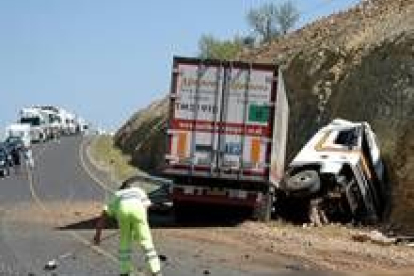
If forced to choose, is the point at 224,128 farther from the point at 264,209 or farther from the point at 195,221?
the point at 195,221

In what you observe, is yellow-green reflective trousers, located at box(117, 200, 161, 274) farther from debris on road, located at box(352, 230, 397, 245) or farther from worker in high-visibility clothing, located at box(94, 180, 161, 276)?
debris on road, located at box(352, 230, 397, 245)

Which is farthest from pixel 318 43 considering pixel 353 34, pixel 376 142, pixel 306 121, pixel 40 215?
pixel 40 215

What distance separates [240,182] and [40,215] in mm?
6231

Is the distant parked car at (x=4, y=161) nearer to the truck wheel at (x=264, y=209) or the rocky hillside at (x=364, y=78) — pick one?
the rocky hillside at (x=364, y=78)

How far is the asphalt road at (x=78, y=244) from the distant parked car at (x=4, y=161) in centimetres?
735

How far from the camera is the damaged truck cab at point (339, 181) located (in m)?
28.5

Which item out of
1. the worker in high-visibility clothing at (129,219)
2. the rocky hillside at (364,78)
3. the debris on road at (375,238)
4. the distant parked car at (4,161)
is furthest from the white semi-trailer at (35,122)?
the worker in high-visibility clothing at (129,219)

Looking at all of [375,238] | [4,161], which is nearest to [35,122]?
[4,161]

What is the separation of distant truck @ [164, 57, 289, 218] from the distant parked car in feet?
74.4

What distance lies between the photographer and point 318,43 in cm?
5044

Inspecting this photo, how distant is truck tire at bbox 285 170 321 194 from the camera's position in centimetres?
2819

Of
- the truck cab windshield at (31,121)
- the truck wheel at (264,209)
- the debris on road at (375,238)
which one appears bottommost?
the debris on road at (375,238)

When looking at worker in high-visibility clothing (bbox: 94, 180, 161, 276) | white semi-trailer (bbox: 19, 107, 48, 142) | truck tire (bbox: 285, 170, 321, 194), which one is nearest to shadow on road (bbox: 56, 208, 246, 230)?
truck tire (bbox: 285, 170, 321, 194)

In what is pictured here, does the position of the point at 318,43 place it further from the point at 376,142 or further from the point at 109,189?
the point at 376,142
